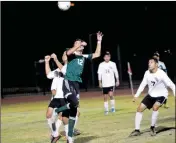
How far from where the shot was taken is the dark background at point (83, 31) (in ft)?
122

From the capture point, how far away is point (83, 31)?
42719mm

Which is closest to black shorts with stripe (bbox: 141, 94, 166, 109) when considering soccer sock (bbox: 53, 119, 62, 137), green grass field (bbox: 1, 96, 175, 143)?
green grass field (bbox: 1, 96, 175, 143)

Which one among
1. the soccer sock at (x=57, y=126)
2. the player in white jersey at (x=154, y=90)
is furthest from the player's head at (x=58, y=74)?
the player in white jersey at (x=154, y=90)

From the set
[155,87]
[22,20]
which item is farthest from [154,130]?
[22,20]

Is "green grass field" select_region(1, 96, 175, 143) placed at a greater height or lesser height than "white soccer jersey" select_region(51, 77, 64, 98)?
lesser

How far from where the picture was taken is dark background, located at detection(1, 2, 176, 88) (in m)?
37.2

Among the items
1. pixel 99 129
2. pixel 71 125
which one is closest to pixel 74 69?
pixel 71 125

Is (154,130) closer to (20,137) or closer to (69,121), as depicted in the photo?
(69,121)

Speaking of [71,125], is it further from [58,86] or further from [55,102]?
[58,86]

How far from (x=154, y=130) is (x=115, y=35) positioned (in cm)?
3359

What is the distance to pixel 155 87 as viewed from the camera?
35.8 feet

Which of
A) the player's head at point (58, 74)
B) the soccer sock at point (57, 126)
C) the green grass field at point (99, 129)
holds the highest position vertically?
the player's head at point (58, 74)

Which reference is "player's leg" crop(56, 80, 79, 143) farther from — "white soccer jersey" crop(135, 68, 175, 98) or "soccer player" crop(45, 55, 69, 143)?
"white soccer jersey" crop(135, 68, 175, 98)

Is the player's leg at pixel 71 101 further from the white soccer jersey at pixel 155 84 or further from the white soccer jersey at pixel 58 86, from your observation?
the white soccer jersey at pixel 155 84
